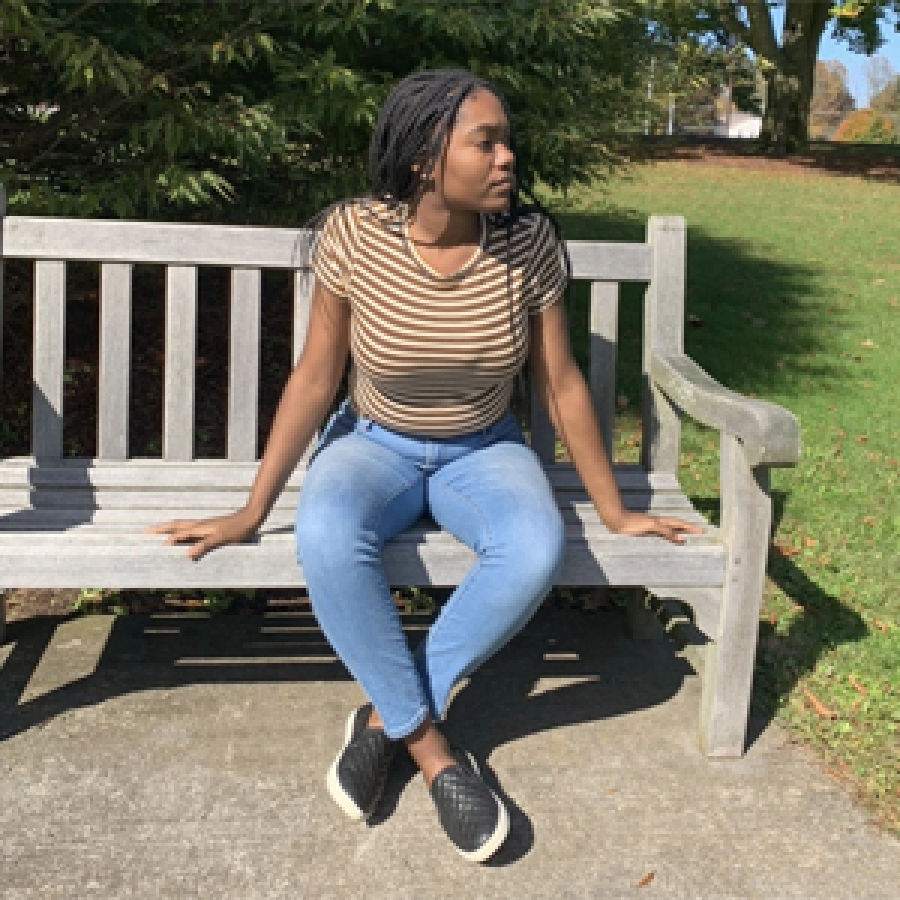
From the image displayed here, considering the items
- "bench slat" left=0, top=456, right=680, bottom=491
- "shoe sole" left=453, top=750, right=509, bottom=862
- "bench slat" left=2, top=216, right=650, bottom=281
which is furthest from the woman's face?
"shoe sole" left=453, top=750, right=509, bottom=862

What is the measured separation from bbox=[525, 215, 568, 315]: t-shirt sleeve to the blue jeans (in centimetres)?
41

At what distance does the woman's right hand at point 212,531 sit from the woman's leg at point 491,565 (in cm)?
47

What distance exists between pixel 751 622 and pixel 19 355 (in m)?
3.99

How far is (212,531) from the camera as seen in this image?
8.63ft

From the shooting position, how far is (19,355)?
548 cm

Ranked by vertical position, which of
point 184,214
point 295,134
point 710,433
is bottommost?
point 710,433

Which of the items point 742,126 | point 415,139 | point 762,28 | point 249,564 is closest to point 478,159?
point 415,139

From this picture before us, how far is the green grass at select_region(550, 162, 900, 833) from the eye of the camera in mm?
3117

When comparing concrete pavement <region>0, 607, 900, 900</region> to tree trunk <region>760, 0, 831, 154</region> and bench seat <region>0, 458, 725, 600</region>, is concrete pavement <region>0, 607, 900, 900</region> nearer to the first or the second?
bench seat <region>0, 458, 725, 600</region>

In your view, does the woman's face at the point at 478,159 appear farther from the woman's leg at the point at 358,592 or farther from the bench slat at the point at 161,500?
the bench slat at the point at 161,500

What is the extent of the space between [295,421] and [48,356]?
928 millimetres

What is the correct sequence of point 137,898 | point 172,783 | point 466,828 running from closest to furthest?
point 137,898, point 466,828, point 172,783

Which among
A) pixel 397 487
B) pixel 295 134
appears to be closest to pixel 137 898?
pixel 397 487

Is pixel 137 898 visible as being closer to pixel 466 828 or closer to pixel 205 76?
pixel 466 828
